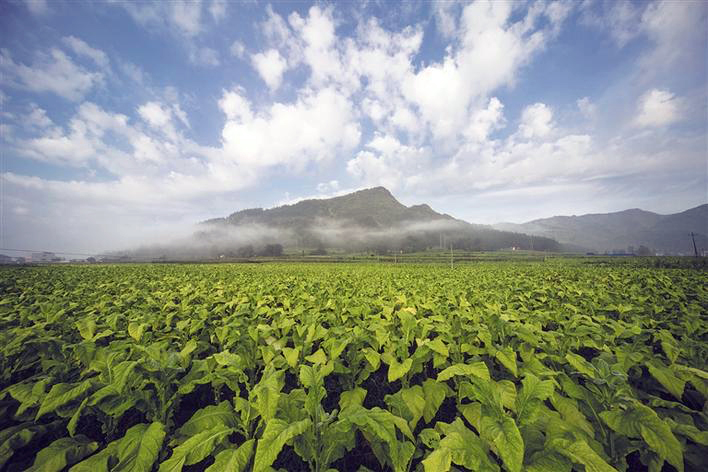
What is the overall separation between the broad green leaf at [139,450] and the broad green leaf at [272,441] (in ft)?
3.30

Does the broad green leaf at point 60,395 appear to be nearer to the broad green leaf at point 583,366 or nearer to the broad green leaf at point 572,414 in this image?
the broad green leaf at point 572,414

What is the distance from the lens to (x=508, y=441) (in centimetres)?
196

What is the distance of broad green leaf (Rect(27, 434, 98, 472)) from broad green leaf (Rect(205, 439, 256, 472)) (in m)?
1.67

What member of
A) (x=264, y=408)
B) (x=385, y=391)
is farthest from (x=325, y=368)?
(x=385, y=391)

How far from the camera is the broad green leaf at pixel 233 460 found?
200cm

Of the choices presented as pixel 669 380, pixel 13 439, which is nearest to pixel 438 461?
pixel 669 380

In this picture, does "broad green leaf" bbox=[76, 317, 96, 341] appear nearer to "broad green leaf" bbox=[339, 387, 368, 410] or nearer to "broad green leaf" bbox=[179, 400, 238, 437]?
"broad green leaf" bbox=[179, 400, 238, 437]

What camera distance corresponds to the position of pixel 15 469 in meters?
2.98

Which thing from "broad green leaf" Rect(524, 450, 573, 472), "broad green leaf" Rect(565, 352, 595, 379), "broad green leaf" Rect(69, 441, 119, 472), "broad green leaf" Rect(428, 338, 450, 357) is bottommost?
"broad green leaf" Rect(69, 441, 119, 472)

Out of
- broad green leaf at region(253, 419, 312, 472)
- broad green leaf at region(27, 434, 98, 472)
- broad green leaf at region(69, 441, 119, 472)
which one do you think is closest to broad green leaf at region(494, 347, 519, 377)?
broad green leaf at region(253, 419, 312, 472)

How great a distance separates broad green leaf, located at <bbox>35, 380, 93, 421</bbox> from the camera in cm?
263

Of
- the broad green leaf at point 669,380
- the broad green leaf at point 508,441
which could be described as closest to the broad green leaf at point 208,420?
the broad green leaf at point 508,441

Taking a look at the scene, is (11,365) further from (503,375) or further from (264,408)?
(503,375)

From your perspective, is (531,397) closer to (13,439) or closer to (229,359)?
(229,359)
